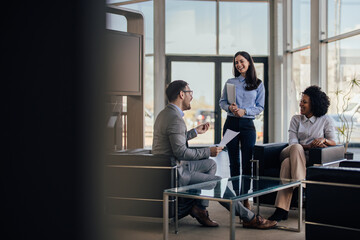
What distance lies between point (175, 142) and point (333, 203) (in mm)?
1252

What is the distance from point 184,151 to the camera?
3.47m

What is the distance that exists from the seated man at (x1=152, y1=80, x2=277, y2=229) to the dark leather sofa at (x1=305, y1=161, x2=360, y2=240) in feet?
1.98

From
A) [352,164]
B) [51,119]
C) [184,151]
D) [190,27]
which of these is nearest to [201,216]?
[184,151]

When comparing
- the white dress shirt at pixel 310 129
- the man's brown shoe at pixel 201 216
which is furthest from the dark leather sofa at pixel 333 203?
the white dress shirt at pixel 310 129

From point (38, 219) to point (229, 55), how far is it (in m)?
11.1

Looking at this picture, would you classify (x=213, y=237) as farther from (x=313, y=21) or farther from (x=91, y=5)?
(x=313, y=21)

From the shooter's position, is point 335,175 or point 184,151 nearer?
point 335,175

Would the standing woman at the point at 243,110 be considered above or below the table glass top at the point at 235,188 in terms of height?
above

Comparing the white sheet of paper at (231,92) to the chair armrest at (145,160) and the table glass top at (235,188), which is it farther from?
the chair armrest at (145,160)

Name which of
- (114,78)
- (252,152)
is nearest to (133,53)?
(252,152)

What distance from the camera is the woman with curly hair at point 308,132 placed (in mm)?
4035

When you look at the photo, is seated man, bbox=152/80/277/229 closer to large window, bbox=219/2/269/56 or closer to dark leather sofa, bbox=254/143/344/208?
dark leather sofa, bbox=254/143/344/208

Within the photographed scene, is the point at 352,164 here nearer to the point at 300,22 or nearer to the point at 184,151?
the point at 184,151

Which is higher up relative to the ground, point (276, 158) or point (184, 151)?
→ point (184, 151)
